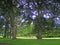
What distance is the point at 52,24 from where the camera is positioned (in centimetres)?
3038

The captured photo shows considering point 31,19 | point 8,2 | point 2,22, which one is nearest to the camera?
point 8,2

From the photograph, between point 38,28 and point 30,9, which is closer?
point 30,9

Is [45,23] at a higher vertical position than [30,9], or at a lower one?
lower

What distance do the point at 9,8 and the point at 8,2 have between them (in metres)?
0.73

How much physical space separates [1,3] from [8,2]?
68 cm

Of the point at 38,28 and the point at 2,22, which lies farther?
A: the point at 2,22

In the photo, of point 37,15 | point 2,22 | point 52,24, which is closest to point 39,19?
point 37,15

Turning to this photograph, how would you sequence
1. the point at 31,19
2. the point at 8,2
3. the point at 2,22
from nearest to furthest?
the point at 8,2 < the point at 31,19 < the point at 2,22

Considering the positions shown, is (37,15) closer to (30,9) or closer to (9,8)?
(30,9)

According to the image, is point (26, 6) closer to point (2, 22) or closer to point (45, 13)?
point (45, 13)

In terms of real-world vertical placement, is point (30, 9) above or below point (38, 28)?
above

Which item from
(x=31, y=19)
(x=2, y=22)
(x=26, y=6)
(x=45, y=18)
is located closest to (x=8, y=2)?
(x=26, y=6)

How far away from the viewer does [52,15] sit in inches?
1146

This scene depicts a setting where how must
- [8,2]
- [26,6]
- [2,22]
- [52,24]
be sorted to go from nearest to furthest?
[8,2] < [26,6] < [52,24] < [2,22]
